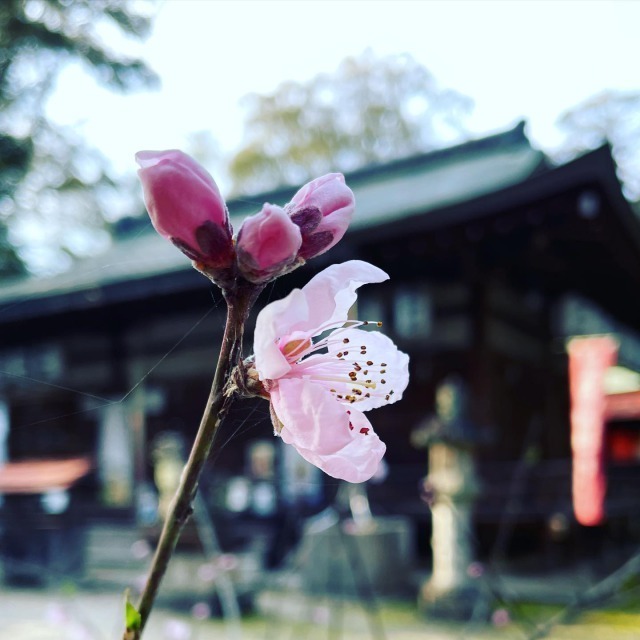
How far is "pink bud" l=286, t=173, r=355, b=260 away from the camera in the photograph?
0.30 meters

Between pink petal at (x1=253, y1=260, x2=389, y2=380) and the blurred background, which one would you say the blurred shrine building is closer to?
the blurred background

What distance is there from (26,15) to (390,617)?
11.7ft

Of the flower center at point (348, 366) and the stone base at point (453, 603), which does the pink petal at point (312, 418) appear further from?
the stone base at point (453, 603)

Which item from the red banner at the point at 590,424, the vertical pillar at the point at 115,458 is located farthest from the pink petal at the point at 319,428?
the vertical pillar at the point at 115,458

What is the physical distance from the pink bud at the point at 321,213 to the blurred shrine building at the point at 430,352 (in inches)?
130

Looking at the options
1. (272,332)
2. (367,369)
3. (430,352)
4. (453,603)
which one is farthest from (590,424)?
(272,332)

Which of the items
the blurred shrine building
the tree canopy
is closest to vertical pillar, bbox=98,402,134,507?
the blurred shrine building

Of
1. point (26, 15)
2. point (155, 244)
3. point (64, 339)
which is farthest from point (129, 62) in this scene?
point (64, 339)

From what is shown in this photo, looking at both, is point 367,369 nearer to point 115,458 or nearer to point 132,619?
point 132,619

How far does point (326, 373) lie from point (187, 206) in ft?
0.38

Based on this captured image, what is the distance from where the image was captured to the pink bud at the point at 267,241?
27 centimetres

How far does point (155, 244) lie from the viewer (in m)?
5.82

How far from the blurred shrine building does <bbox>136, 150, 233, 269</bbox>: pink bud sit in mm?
3332

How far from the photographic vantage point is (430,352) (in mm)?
Answer: 4789
